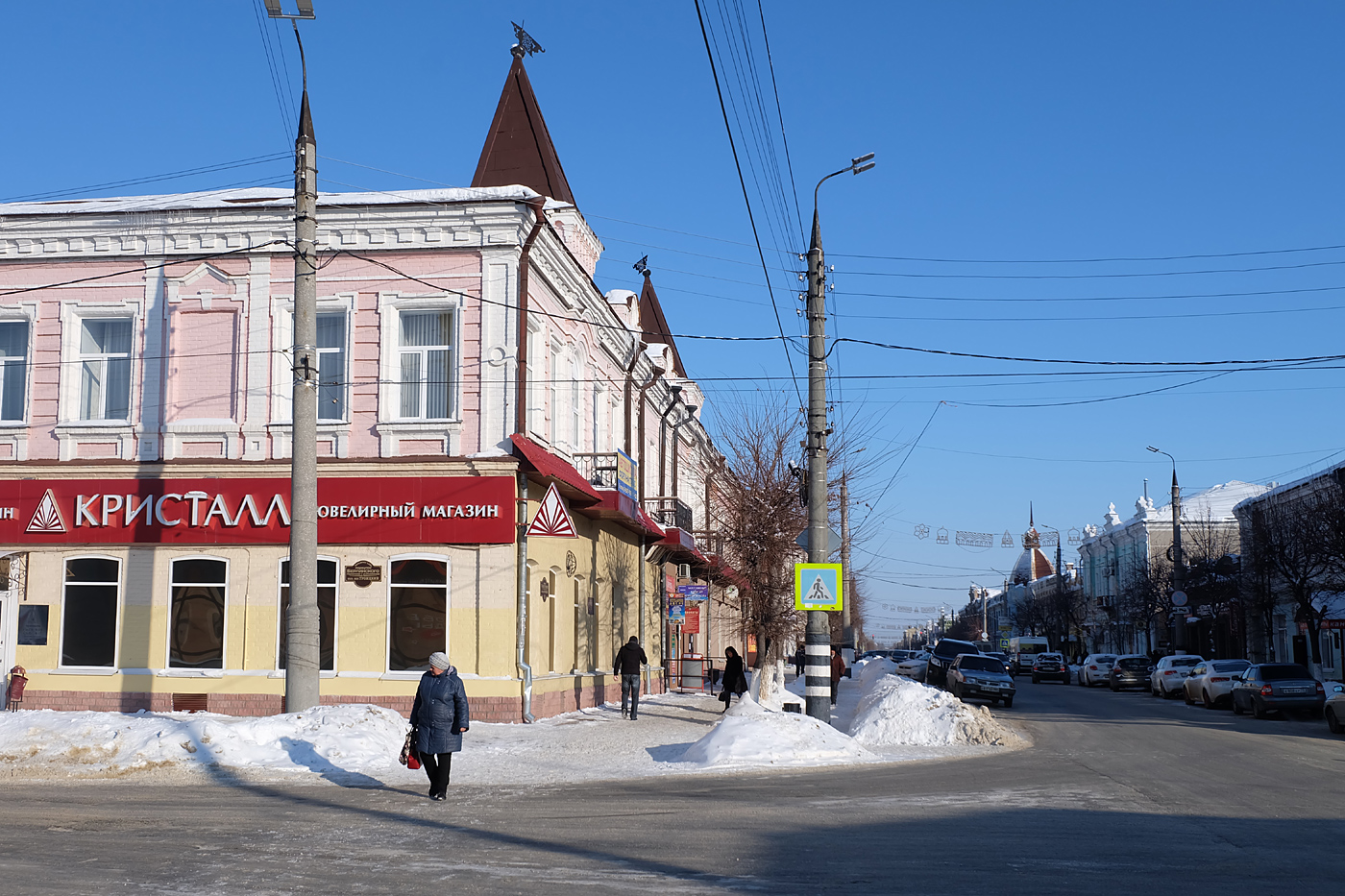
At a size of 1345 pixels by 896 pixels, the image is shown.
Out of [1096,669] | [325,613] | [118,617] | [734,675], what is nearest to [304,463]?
[325,613]

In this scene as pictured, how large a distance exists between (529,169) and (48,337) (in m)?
12.1

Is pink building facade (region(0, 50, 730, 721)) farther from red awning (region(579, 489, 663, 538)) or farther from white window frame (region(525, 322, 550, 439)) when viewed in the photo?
red awning (region(579, 489, 663, 538))

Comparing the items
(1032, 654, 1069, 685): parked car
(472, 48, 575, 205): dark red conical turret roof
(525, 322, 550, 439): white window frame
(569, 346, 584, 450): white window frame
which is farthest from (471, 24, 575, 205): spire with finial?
(1032, 654, 1069, 685): parked car

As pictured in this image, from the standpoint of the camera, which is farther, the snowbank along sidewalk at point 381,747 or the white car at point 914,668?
the white car at point 914,668

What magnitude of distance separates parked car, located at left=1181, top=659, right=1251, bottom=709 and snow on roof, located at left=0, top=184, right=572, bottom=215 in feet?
77.3

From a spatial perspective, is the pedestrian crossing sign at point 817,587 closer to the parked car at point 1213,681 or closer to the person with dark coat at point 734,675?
the person with dark coat at point 734,675

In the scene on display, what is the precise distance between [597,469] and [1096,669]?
35.9m

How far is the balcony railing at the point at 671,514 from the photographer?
33.7m

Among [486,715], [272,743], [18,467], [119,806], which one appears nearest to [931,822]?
[119,806]

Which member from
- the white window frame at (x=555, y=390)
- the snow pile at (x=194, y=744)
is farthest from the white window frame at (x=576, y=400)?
the snow pile at (x=194, y=744)

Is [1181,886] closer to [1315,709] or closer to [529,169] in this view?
[1315,709]

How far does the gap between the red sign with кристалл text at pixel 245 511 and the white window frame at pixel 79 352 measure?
131 cm

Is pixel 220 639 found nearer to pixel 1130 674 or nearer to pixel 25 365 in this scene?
pixel 25 365

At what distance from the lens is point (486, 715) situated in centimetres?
2138
